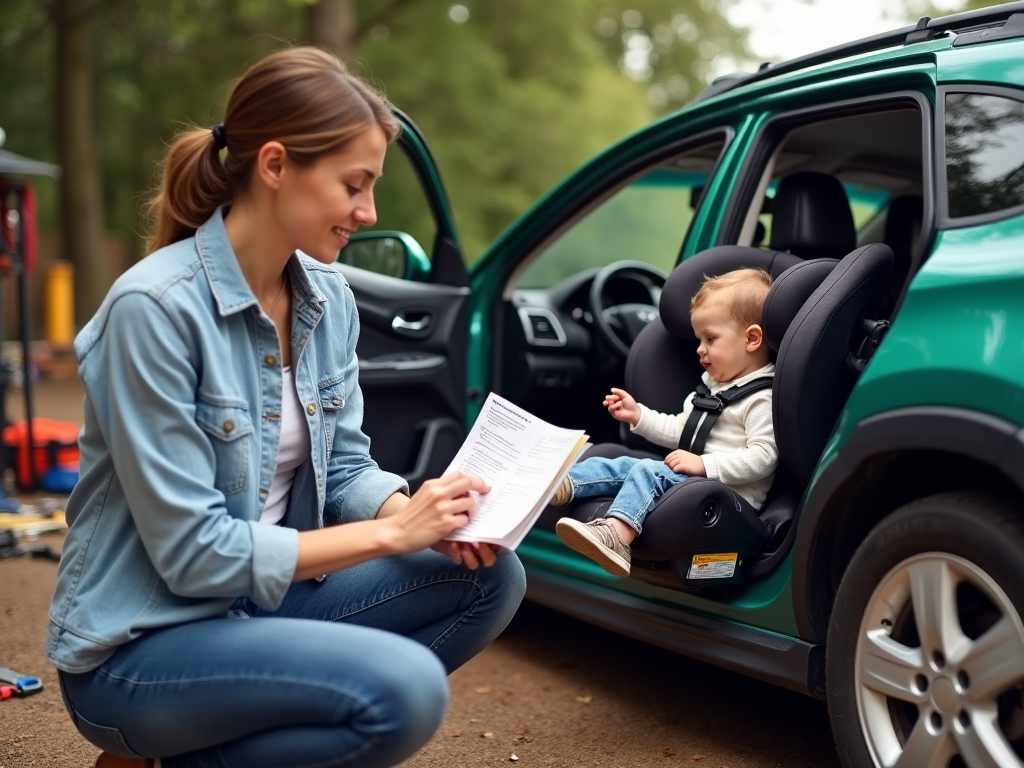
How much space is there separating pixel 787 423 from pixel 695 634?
2.10 ft

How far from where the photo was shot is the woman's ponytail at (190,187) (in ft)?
7.69

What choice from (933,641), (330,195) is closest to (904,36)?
(933,641)

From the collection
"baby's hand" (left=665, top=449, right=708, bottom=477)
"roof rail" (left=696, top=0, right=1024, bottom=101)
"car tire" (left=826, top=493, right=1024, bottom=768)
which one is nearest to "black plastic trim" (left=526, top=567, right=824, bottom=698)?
"car tire" (left=826, top=493, right=1024, bottom=768)

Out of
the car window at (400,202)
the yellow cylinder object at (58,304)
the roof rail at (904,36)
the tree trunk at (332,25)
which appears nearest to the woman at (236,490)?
the roof rail at (904,36)

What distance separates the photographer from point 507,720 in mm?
3477

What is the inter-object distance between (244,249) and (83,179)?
14444mm

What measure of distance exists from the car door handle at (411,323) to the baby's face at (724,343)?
1178 millimetres

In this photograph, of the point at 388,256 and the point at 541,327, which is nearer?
the point at 388,256

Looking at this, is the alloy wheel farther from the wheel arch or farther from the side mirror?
the side mirror

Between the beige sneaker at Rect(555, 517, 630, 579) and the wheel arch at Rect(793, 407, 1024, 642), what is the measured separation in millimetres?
445

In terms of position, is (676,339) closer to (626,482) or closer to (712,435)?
(712,435)

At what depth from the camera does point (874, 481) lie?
274cm

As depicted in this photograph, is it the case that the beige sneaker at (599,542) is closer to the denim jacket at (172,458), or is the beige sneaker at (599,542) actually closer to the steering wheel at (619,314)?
the denim jacket at (172,458)

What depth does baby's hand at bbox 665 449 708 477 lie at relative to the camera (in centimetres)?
324
